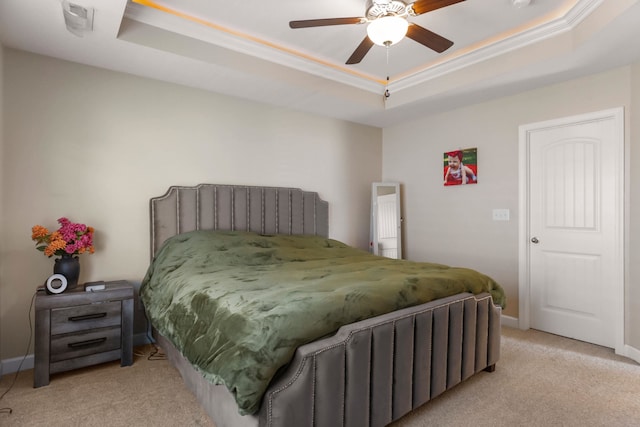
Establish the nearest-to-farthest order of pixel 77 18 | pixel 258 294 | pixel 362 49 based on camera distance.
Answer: pixel 258 294 < pixel 77 18 < pixel 362 49

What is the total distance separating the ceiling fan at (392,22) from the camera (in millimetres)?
2070

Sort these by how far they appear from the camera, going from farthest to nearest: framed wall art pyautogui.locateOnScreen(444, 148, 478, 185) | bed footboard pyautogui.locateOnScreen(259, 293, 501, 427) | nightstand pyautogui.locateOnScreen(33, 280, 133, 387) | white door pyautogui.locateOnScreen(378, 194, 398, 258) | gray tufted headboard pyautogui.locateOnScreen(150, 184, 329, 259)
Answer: white door pyautogui.locateOnScreen(378, 194, 398, 258) → framed wall art pyautogui.locateOnScreen(444, 148, 478, 185) → gray tufted headboard pyautogui.locateOnScreen(150, 184, 329, 259) → nightstand pyautogui.locateOnScreen(33, 280, 133, 387) → bed footboard pyautogui.locateOnScreen(259, 293, 501, 427)

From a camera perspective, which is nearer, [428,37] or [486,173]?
[428,37]

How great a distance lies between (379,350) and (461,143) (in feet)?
10.2

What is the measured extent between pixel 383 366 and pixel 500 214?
2.67 metres

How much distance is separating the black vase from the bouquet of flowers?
42 mm

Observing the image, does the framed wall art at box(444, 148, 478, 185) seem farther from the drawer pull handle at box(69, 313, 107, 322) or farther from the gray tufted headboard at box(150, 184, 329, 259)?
the drawer pull handle at box(69, 313, 107, 322)

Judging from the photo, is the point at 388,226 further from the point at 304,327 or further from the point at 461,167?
the point at 304,327

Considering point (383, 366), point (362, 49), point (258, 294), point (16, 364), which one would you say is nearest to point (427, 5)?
point (362, 49)

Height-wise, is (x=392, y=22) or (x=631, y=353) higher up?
(x=392, y=22)

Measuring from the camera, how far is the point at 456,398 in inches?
86.7

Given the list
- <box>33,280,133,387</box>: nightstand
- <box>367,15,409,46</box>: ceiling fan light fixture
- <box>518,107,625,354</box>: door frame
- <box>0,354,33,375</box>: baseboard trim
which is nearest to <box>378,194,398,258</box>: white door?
<box>518,107,625,354</box>: door frame

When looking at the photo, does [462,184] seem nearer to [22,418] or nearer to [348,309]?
[348,309]

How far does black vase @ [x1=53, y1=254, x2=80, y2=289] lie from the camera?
2541mm
